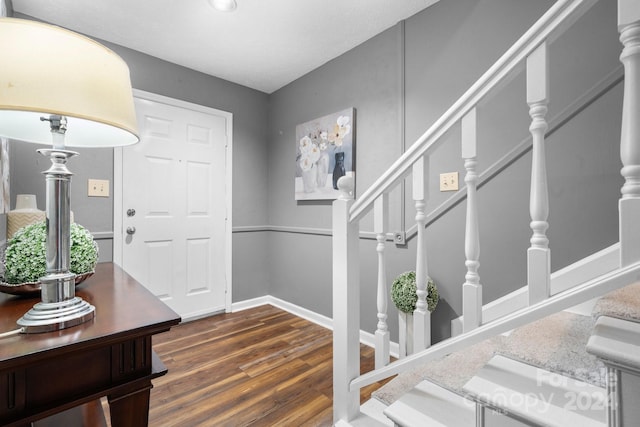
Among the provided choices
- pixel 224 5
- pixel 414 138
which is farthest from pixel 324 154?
pixel 224 5

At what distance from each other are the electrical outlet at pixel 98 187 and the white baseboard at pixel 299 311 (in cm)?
154

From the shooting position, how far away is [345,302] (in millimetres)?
1283

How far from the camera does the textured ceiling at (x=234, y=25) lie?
1.86m

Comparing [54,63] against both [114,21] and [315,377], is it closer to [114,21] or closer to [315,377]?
[315,377]

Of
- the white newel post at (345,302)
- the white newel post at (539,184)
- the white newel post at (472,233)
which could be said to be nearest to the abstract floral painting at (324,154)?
the white newel post at (345,302)

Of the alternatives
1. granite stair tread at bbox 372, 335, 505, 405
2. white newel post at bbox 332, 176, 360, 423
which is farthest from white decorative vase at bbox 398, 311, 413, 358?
white newel post at bbox 332, 176, 360, 423

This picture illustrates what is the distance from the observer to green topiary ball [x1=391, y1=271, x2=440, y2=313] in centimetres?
167

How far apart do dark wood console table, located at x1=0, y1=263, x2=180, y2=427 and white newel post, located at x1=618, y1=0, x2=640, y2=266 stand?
45.2 inches

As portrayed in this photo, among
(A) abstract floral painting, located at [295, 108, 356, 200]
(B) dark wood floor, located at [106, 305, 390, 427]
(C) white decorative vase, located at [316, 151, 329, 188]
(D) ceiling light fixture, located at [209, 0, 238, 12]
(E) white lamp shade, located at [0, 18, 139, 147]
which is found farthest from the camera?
(C) white decorative vase, located at [316, 151, 329, 188]

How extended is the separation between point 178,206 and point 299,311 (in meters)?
1.52

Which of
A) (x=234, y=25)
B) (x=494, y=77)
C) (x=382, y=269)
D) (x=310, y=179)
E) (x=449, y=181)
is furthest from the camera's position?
(x=310, y=179)

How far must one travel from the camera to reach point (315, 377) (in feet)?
5.77

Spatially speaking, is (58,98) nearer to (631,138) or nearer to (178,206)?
(631,138)

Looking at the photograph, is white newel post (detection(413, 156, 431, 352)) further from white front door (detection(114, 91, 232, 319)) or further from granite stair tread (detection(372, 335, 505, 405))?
white front door (detection(114, 91, 232, 319))
